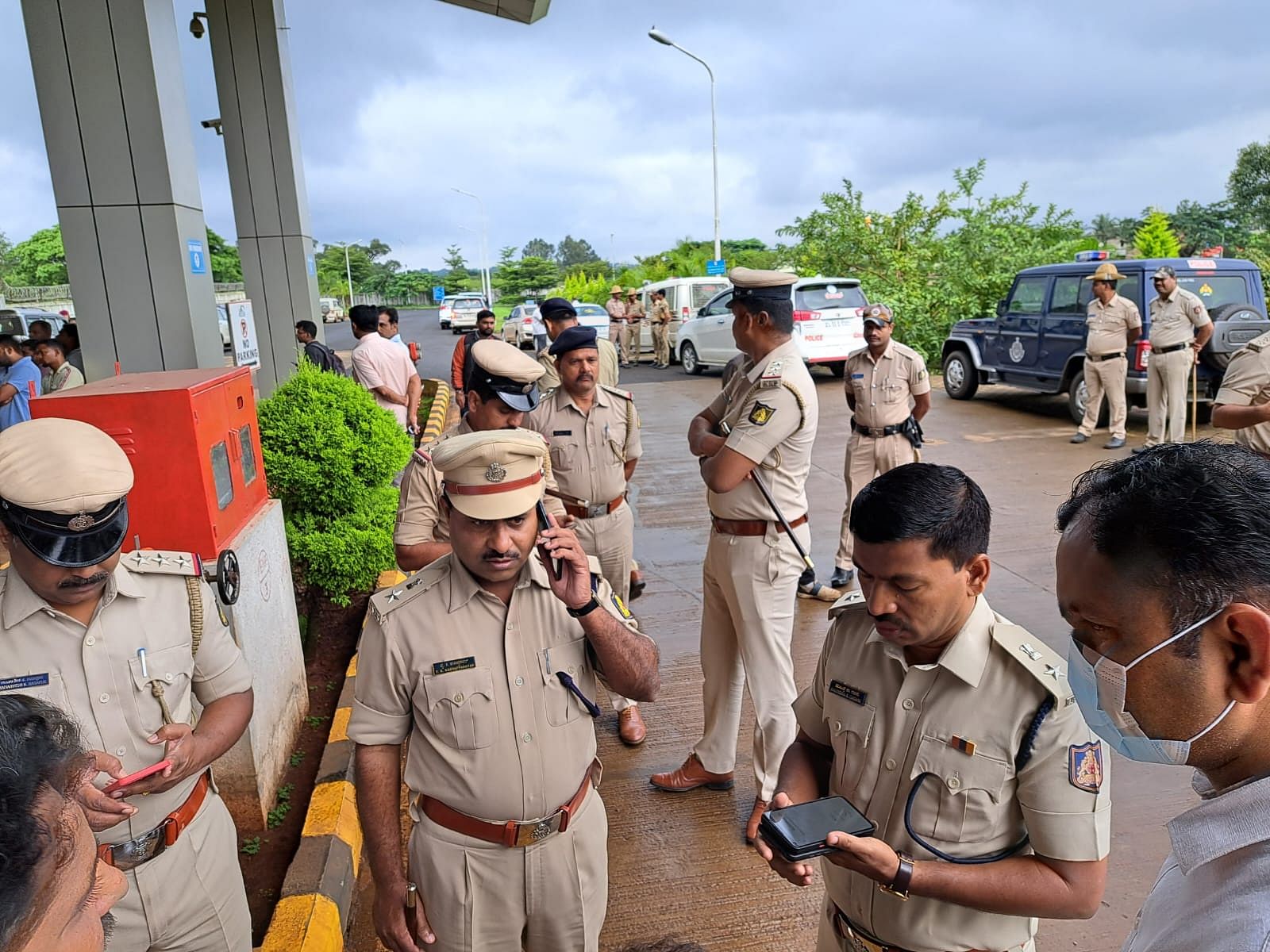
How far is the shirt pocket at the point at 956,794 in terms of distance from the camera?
1.64 m

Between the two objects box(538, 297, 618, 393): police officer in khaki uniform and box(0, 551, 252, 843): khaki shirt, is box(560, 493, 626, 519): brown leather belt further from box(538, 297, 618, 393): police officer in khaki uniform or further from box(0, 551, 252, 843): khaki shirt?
box(0, 551, 252, 843): khaki shirt

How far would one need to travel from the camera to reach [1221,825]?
0.98 meters

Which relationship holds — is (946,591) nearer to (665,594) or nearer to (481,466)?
(481,466)

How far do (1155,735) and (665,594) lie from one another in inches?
200

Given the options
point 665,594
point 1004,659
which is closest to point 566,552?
point 1004,659

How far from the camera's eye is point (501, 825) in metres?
1.97

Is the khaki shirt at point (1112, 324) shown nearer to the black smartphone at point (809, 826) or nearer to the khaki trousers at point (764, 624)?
the khaki trousers at point (764, 624)

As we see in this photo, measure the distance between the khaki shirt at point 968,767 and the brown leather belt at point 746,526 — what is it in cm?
157

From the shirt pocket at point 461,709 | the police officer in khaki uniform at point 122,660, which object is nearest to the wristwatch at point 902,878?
the shirt pocket at point 461,709

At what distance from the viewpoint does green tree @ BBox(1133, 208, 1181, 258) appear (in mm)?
20672

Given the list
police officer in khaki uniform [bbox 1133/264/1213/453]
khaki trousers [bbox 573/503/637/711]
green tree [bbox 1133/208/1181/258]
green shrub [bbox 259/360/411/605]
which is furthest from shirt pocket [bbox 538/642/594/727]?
green tree [bbox 1133/208/1181/258]

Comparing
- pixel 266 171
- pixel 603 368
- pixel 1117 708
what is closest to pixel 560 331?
pixel 603 368

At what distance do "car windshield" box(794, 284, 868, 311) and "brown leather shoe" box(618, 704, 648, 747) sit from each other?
1091 cm

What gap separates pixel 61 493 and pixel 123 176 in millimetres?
3781
